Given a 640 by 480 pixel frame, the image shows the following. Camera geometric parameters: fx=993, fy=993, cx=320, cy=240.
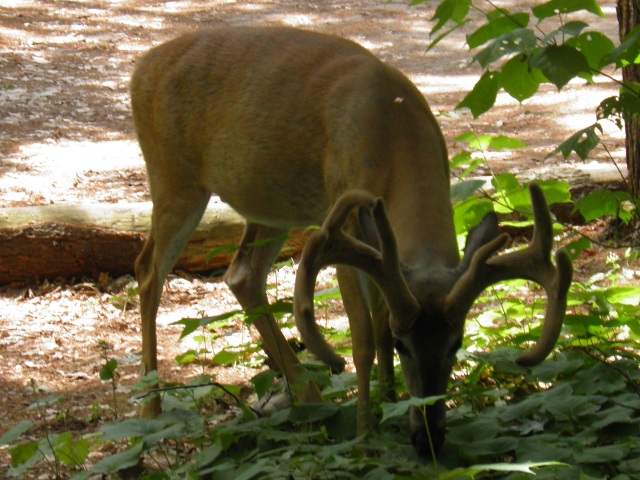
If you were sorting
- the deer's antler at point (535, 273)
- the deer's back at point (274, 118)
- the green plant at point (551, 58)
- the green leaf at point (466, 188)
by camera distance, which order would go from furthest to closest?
the deer's back at point (274, 118)
the green leaf at point (466, 188)
the green plant at point (551, 58)
the deer's antler at point (535, 273)

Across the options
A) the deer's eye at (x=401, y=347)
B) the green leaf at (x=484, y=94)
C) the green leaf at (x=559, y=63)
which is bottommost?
the deer's eye at (x=401, y=347)

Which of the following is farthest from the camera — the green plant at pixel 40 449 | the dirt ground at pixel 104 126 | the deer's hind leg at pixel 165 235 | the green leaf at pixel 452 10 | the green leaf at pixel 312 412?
the dirt ground at pixel 104 126

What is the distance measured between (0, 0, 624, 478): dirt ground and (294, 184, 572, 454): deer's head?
121 centimetres

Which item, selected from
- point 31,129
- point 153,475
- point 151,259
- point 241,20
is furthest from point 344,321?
point 241,20

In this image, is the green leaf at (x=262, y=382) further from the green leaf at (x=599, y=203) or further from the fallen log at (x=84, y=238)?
the fallen log at (x=84, y=238)

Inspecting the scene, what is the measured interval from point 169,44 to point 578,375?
3226 millimetres

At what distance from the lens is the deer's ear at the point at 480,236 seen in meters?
4.26

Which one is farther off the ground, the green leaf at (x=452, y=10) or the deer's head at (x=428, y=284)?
the green leaf at (x=452, y=10)

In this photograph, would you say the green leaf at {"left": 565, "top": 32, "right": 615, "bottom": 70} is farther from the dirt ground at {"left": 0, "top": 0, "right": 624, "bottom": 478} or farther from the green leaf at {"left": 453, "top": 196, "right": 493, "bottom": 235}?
the green leaf at {"left": 453, "top": 196, "right": 493, "bottom": 235}

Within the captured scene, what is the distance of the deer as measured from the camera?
397cm

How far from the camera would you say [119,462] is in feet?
13.0

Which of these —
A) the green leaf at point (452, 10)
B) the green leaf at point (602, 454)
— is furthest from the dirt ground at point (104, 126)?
the green leaf at point (602, 454)

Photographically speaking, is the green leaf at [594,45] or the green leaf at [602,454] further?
the green leaf at [594,45]

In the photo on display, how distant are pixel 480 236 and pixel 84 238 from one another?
407cm
